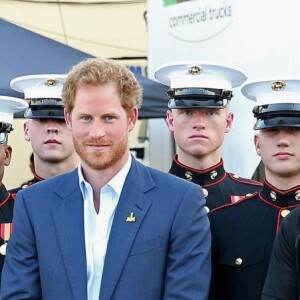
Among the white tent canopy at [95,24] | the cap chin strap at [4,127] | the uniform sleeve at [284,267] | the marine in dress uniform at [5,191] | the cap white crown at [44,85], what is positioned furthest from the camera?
the white tent canopy at [95,24]

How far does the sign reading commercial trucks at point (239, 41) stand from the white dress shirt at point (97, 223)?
197 cm

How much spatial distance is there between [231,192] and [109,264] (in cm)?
160

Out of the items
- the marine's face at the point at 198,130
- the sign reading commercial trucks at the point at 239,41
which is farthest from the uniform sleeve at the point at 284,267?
the sign reading commercial trucks at the point at 239,41

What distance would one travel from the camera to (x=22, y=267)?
3254 millimetres

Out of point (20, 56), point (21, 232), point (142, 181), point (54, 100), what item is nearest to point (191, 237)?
point (142, 181)

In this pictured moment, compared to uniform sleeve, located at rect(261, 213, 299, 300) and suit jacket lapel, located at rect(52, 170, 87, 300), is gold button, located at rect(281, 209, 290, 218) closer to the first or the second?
uniform sleeve, located at rect(261, 213, 299, 300)

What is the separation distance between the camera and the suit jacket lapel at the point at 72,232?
319 cm

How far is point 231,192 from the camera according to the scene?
15.4 ft

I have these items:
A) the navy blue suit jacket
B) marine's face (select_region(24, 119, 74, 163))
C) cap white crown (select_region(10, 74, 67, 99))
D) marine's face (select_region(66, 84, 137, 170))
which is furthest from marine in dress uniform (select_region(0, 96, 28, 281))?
marine's face (select_region(66, 84, 137, 170))

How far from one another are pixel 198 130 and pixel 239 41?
Answer: 54.2 inches

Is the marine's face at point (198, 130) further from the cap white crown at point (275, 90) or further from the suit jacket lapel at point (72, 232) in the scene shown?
the suit jacket lapel at point (72, 232)

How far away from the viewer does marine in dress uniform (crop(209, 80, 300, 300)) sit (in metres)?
3.66

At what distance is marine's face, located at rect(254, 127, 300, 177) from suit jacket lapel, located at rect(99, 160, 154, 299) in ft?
1.99

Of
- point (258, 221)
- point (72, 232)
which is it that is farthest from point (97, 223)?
point (258, 221)
